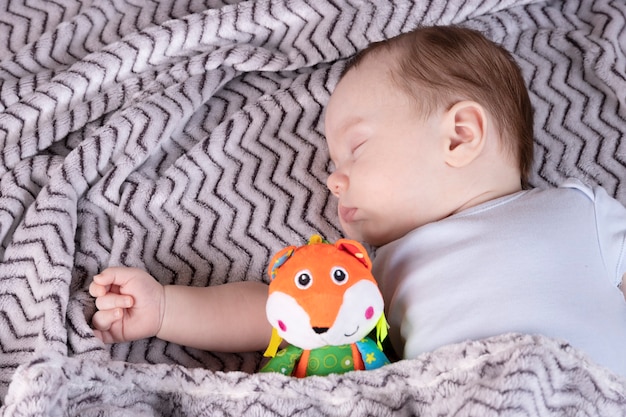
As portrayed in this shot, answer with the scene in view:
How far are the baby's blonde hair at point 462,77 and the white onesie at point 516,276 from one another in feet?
0.40

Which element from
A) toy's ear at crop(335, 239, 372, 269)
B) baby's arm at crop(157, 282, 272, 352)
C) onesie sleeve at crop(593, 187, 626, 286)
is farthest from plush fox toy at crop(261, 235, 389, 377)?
onesie sleeve at crop(593, 187, 626, 286)

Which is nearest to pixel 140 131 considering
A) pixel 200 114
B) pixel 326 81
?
pixel 200 114

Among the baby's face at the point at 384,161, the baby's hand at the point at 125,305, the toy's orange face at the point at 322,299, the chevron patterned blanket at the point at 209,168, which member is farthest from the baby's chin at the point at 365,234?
the baby's hand at the point at 125,305

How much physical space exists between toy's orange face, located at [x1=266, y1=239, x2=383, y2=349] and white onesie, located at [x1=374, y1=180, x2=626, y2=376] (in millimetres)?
120

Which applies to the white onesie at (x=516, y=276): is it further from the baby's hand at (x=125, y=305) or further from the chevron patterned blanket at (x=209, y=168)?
the baby's hand at (x=125, y=305)

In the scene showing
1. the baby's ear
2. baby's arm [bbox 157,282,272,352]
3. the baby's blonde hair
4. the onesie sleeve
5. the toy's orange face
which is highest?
the baby's blonde hair

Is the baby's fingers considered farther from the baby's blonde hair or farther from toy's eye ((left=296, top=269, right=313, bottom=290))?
the baby's blonde hair

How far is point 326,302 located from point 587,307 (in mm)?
385

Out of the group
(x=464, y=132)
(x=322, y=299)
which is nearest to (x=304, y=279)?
(x=322, y=299)

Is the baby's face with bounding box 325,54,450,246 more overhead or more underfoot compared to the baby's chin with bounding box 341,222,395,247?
more overhead

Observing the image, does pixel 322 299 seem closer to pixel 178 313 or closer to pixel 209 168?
pixel 178 313

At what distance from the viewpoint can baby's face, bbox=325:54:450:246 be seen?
47.7 inches

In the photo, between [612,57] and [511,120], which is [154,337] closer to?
[511,120]

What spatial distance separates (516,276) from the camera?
1.10 metres
